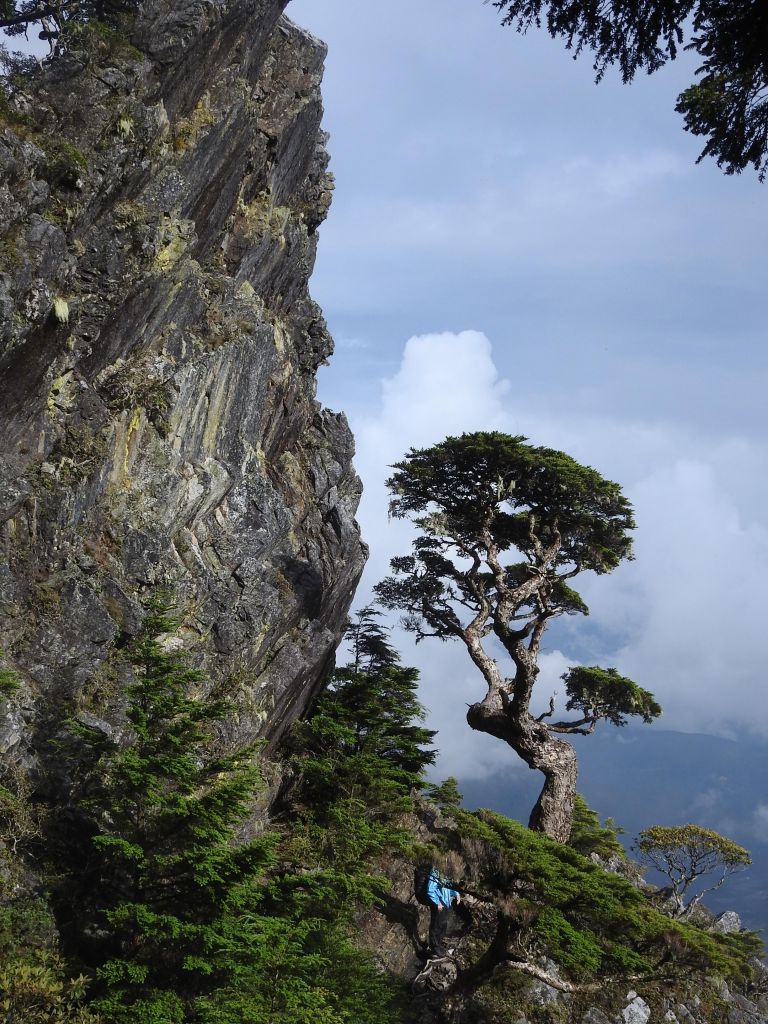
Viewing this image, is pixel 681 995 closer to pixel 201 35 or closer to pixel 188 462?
pixel 188 462

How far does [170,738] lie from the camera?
1639 cm

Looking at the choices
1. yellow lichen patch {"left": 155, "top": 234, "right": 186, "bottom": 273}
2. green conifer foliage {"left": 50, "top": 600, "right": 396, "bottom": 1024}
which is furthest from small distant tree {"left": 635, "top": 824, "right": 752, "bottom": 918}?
yellow lichen patch {"left": 155, "top": 234, "right": 186, "bottom": 273}

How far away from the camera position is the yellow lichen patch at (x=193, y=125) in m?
26.2

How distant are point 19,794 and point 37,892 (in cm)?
210

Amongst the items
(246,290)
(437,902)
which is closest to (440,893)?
(437,902)

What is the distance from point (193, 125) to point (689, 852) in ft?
137

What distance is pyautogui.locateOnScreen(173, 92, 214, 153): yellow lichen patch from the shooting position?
26156 millimetres

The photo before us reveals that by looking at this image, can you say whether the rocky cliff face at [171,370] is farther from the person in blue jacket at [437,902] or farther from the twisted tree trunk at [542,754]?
the person in blue jacket at [437,902]

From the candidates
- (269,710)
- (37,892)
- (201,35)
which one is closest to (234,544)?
(269,710)

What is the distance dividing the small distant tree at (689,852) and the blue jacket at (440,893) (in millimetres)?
25161

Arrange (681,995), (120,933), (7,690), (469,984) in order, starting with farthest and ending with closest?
(681,995), (469,984), (7,690), (120,933)

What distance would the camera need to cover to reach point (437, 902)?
66.2ft

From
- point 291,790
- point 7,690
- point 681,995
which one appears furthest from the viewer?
point 291,790

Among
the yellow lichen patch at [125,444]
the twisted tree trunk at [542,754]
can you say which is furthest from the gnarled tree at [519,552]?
the yellow lichen patch at [125,444]
